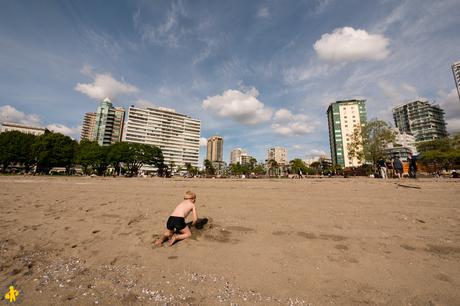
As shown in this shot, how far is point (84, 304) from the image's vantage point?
8.63 feet

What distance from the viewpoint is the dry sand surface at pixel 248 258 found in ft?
8.84

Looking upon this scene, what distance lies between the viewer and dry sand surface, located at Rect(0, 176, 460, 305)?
2695 mm

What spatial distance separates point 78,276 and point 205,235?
248cm

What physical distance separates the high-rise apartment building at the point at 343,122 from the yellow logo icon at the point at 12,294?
13532 centimetres

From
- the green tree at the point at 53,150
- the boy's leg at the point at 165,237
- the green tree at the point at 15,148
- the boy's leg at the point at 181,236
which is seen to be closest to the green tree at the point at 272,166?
the green tree at the point at 53,150

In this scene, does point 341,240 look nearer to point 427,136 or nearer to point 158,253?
point 158,253

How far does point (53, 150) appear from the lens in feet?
177

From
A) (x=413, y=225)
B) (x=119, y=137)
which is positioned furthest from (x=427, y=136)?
(x=119, y=137)

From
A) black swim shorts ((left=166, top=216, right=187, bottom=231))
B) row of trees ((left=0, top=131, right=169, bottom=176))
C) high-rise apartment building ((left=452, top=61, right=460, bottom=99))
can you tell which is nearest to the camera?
black swim shorts ((left=166, top=216, right=187, bottom=231))

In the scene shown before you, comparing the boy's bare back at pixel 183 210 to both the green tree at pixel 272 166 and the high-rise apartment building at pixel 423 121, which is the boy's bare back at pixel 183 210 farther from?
the high-rise apartment building at pixel 423 121

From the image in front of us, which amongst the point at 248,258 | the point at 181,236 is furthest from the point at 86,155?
the point at 248,258

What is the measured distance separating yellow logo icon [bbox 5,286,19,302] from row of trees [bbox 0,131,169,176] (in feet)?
176

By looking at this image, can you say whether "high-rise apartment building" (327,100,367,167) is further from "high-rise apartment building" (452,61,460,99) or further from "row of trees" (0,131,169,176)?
"row of trees" (0,131,169,176)

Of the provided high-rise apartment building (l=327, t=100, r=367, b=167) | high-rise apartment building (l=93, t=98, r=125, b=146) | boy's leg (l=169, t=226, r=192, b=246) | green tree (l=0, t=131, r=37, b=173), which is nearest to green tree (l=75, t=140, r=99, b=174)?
green tree (l=0, t=131, r=37, b=173)
